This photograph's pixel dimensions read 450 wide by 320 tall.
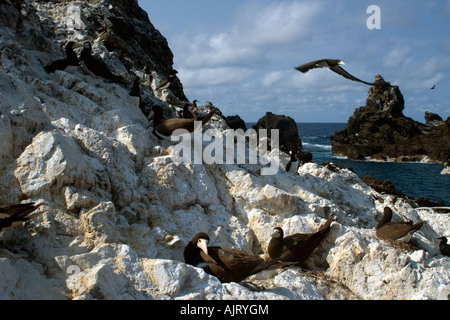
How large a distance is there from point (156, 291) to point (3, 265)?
72.3 inches

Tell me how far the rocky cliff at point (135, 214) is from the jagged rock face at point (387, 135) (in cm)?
5185

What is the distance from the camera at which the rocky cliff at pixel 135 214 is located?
5.31 metres

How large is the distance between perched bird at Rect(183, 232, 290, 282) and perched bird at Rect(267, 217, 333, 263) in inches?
27.2

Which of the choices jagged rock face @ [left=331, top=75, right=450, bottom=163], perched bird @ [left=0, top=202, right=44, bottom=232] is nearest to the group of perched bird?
perched bird @ [left=0, top=202, right=44, bottom=232]

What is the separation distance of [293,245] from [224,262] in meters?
1.60

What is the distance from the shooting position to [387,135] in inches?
2438

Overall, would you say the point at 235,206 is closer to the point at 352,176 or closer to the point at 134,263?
the point at 134,263

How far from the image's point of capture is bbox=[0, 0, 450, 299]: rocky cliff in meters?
5.31

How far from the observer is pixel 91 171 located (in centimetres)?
668

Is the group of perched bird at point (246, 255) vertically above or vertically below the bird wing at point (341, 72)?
below

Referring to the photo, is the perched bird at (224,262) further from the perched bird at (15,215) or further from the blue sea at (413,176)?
the blue sea at (413,176)

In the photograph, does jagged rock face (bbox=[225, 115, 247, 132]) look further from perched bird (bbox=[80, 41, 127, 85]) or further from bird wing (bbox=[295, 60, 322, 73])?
bird wing (bbox=[295, 60, 322, 73])

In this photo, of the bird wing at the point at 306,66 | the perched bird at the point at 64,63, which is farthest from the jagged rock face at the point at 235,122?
the bird wing at the point at 306,66

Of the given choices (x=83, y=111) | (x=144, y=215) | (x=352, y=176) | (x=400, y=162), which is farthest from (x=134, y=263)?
(x=400, y=162)
